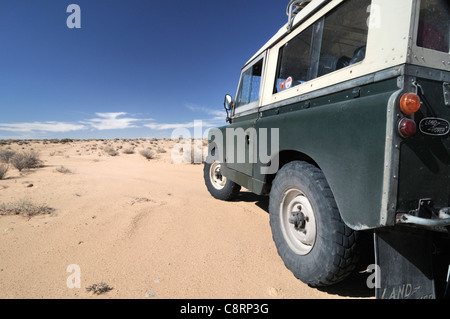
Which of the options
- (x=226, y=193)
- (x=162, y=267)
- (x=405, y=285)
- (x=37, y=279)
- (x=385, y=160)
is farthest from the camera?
(x=226, y=193)

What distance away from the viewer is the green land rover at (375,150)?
4.27 ft

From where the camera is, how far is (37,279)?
189 cm

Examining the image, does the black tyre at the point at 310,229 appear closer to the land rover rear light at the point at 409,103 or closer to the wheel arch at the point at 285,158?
the wheel arch at the point at 285,158

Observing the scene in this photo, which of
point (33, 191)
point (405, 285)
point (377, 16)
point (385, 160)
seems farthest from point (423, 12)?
point (33, 191)

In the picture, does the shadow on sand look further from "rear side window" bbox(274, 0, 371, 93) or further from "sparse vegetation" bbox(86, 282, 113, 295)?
"sparse vegetation" bbox(86, 282, 113, 295)

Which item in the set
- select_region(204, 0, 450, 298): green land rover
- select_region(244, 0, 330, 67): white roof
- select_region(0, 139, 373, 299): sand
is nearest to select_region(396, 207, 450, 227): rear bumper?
select_region(204, 0, 450, 298): green land rover

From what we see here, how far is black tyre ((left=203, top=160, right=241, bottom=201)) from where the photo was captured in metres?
4.20

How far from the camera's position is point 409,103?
1243 mm

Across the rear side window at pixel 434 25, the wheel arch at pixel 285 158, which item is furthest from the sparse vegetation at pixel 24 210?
the rear side window at pixel 434 25

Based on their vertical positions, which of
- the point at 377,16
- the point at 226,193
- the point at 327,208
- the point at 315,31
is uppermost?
the point at 315,31

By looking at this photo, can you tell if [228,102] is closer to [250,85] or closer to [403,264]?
[250,85]

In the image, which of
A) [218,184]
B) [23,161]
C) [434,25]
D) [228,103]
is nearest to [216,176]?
[218,184]
